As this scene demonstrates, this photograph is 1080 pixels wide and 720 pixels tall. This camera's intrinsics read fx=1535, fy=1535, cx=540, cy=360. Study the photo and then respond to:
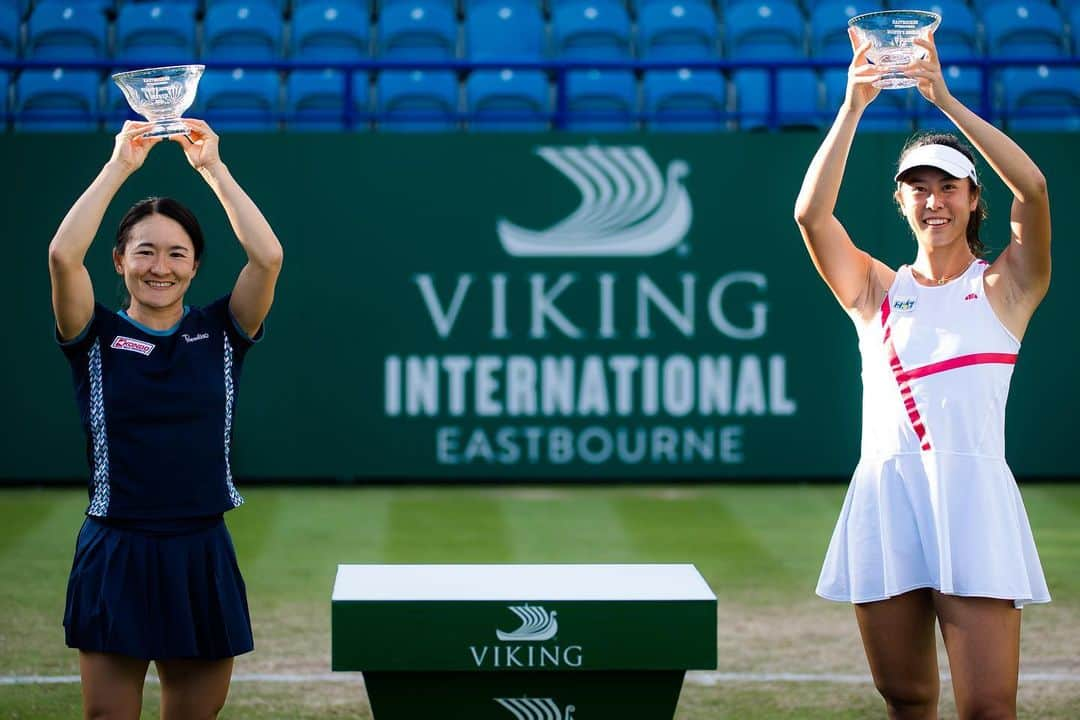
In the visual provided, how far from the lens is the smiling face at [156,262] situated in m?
3.62

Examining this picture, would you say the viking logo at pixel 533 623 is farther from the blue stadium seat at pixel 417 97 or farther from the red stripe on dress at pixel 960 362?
the blue stadium seat at pixel 417 97

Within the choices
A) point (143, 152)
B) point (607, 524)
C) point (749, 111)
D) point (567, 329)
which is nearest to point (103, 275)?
point (567, 329)

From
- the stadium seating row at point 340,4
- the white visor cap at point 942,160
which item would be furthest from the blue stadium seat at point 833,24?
the white visor cap at point 942,160

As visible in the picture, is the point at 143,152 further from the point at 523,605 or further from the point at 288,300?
the point at 288,300

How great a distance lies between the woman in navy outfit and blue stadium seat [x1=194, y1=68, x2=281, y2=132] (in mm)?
7976

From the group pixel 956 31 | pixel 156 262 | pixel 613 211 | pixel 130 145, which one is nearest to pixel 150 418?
pixel 156 262

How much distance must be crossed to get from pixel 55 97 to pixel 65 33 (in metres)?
1.02

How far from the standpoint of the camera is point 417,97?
12133 mm

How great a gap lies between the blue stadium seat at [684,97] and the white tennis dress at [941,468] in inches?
322

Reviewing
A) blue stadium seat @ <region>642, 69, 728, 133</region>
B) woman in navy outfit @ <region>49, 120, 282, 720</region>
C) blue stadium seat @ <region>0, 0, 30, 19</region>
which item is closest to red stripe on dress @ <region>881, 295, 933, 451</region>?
woman in navy outfit @ <region>49, 120, 282, 720</region>

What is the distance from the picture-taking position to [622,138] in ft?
36.2

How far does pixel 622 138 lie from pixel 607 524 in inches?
122

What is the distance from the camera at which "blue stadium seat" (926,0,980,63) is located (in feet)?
42.1

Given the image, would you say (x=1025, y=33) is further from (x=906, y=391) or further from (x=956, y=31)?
(x=906, y=391)
